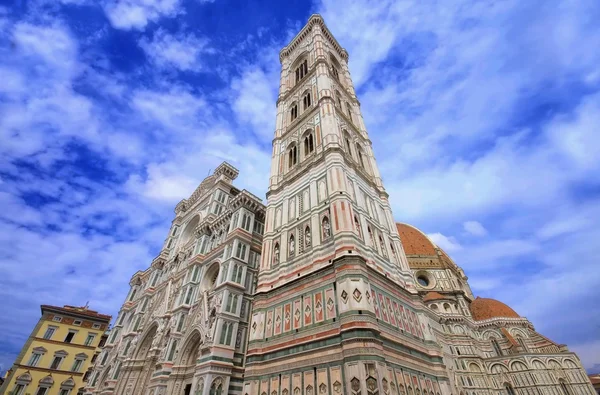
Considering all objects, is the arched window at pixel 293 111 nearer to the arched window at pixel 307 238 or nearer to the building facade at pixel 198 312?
the building facade at pixel 198 312

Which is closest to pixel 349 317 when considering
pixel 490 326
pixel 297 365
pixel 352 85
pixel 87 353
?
pixel 297 365

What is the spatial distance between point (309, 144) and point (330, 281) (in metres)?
11.6

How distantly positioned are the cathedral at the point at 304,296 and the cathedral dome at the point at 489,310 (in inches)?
333

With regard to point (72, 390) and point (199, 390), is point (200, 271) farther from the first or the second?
point (72, 390)

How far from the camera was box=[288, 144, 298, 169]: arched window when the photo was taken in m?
22.0

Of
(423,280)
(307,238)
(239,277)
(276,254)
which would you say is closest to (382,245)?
(307,238)

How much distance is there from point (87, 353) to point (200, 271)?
29.8m

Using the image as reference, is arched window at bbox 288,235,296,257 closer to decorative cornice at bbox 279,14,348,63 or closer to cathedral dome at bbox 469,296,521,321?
decorative cornice at bbox 279,14,348,63

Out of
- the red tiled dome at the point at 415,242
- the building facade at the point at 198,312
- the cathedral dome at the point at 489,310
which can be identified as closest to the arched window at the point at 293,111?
the building facade at the point at 198,312

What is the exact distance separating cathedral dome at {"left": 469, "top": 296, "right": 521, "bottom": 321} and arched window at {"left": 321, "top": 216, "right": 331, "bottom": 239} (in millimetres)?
41117

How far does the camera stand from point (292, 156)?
22.6 meters

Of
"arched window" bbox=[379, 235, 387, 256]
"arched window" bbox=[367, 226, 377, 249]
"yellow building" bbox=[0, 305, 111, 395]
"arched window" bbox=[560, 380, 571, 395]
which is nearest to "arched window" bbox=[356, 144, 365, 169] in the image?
"arched window" bbox=[379, 235, 387, 256]

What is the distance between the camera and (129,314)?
103 ft

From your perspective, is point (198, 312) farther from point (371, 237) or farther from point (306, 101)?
point (306, 101)
